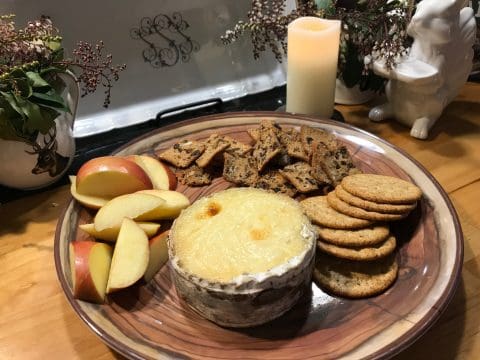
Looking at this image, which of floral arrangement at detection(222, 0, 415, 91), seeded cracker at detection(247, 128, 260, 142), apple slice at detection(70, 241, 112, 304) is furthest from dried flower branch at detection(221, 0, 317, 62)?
apple slice at detection(70, 241, 112, 304)

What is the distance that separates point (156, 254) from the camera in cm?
110

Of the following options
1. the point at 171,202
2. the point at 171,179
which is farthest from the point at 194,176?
the point at 171,202

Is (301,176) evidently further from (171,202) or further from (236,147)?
(171,202)

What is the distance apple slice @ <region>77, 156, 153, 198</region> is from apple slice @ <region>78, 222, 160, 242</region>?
4.1 inches

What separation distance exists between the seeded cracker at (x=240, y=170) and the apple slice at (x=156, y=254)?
30 centimetres

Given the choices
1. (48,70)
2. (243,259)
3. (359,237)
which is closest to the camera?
(243,259)

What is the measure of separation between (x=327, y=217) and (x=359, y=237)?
9 centimetres

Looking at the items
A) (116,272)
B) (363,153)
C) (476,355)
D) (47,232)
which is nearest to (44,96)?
(47,232)

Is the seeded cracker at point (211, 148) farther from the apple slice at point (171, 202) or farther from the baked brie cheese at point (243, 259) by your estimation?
the baked brie cheese at point (243, 259)

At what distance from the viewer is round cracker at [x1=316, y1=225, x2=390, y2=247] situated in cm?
102

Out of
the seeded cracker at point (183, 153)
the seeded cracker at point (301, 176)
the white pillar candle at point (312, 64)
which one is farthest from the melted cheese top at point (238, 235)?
the white pillar candle at point (312, 64)

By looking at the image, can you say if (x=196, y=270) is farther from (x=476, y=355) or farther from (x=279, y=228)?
(x=476, y=355)

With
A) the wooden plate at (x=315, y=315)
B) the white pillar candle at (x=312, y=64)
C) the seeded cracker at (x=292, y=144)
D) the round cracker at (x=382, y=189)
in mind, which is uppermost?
the white pillar candle at (x=312, y=64)

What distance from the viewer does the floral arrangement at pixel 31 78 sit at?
3.89ft
